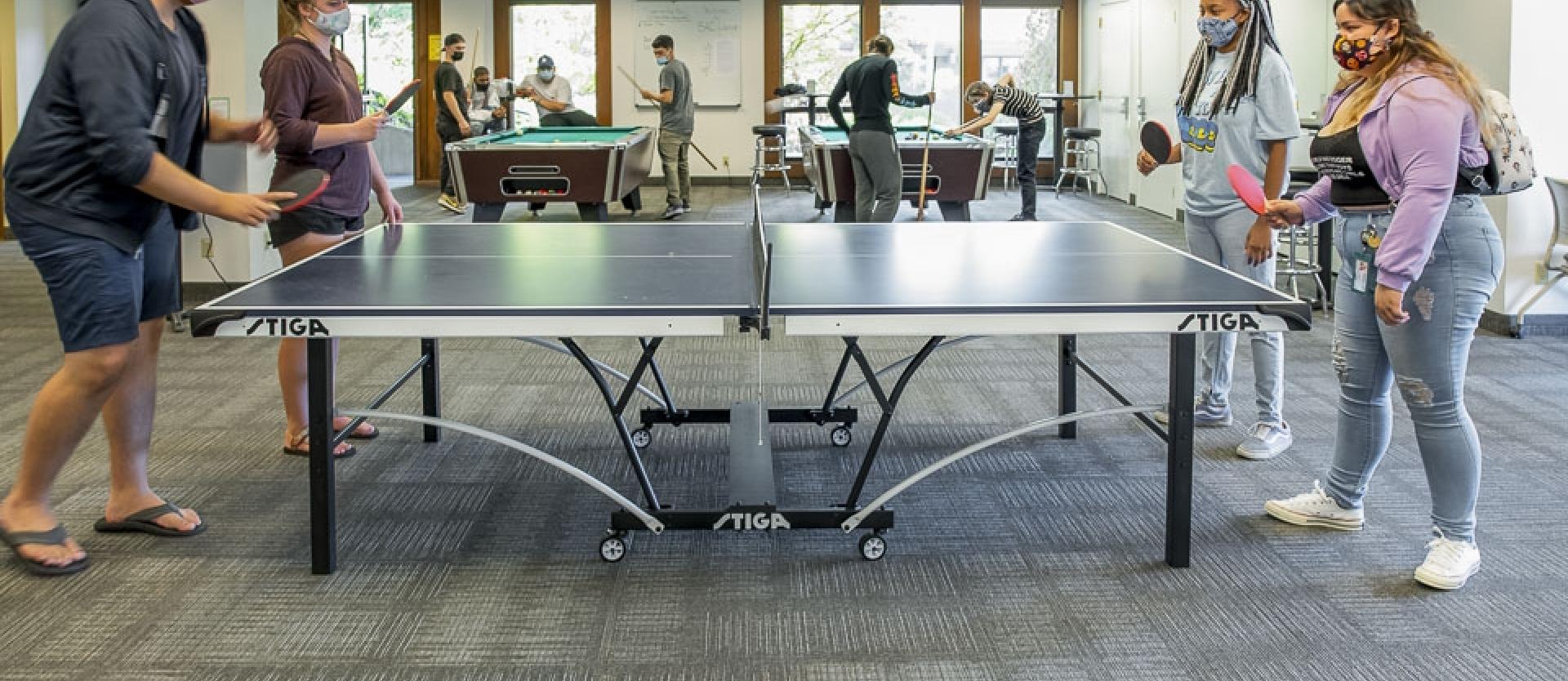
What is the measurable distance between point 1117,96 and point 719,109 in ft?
13.8

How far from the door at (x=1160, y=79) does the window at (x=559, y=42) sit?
576 cm

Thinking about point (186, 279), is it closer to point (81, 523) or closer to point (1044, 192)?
point (81, 523)

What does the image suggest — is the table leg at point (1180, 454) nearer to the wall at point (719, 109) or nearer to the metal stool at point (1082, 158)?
the metal stool at point (1082, 158)

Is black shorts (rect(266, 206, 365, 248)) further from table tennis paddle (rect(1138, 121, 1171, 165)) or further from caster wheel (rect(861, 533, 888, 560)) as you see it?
table tennis paddle (rect(1138, 121, 1171, 165))

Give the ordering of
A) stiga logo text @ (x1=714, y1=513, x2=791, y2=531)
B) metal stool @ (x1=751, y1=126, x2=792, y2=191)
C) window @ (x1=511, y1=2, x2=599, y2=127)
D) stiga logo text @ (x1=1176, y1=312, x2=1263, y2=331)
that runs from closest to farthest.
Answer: stiga logo text @ (x1=1176, y1=312, x2=1263, y2=331) < stiga logo text @ (x1=714, y1=513, x2=791, y2=531) < metal stool @ (x1=751, y1=126, x2=792, y2=191) < window @ (x1=511, y1=2, x2=599, y2=127)

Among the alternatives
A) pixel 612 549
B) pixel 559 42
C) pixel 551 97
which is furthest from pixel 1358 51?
pixel 559 42

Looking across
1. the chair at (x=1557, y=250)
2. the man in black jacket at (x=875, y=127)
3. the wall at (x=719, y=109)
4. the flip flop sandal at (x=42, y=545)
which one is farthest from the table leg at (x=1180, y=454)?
A: the wall at (x=719, y=109)

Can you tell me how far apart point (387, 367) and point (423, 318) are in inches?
112

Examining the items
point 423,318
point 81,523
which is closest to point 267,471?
point 81,523

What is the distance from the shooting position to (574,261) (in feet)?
12.1

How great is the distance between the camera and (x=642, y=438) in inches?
174

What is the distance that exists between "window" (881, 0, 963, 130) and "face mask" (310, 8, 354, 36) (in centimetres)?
1166

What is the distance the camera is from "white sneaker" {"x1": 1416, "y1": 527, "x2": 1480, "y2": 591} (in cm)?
308

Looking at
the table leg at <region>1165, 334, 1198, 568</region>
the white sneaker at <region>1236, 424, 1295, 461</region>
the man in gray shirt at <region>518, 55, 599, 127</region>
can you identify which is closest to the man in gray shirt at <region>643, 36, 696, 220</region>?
the man in gray shirt at <region>518, 55, 599, 127</region>
